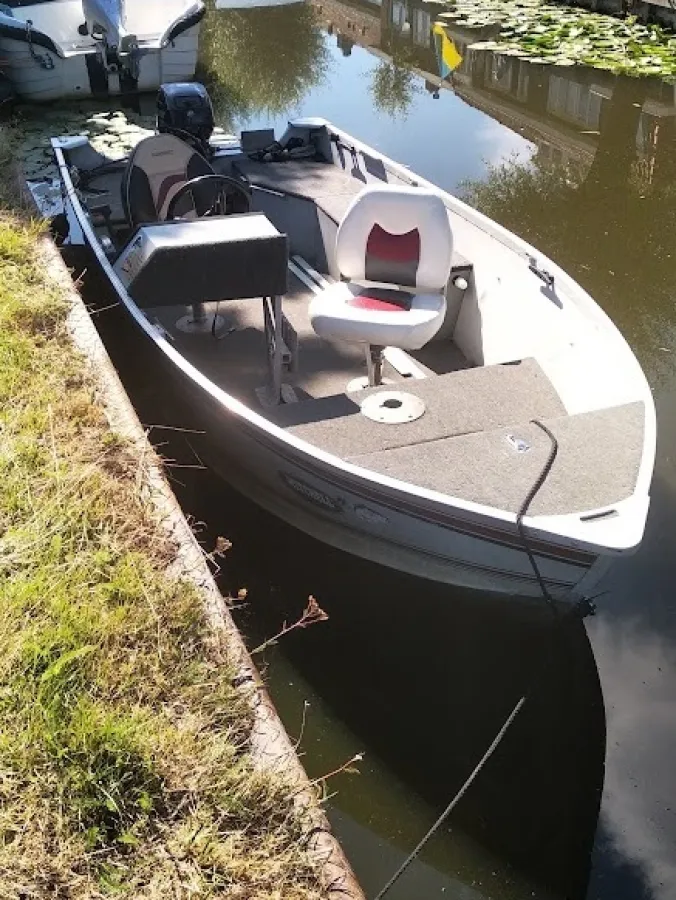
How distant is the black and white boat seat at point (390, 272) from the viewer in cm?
421

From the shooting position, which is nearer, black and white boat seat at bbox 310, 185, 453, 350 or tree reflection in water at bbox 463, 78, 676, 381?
black and white boat seat at bbox 310, 185, 453, 350

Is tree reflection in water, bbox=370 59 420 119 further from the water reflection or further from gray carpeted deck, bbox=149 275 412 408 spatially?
the water reflection

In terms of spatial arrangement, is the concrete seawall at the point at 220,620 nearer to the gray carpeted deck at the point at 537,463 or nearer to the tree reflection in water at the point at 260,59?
the gray carpeted deck at the point at 537,463


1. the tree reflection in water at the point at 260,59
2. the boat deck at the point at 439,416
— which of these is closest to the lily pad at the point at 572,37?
the tree reflection in water at the point at 260,59

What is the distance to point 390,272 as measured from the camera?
450 centimetres

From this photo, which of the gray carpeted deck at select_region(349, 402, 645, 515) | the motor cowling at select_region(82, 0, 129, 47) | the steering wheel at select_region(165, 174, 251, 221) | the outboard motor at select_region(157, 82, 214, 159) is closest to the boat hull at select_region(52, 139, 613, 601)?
the gray carpeted deck at select_region(349, 402, 645, 515)

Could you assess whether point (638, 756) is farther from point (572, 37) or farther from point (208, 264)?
point (572, 37)

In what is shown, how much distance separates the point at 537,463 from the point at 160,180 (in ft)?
10.1

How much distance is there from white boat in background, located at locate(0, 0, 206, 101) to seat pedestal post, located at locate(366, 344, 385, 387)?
7.31m

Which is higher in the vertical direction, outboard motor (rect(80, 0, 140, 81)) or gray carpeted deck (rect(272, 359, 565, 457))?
outboard motor (rect(80, 0, 140, 81))

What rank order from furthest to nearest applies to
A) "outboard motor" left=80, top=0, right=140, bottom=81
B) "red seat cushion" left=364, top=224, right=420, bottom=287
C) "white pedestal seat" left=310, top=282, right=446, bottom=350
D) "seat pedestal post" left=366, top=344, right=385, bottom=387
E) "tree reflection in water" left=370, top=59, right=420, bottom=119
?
"tree reflection in water" left=370, top=59, right=420, bottom=119 → "outboard motor" left=80, top=0, right=140, bottom=81 → "red seat cushion" left=364, top=224, right=420, bottom=287 → "seat pedestal post" left=366, top=344, right=385, bottom=387 → "white pedestal seat" left=310, top=282, right=446, bottom=350

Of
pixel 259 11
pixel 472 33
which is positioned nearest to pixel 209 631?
pixel 472 33

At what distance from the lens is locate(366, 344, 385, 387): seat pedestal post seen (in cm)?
430

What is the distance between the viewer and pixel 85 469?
3049 mm
